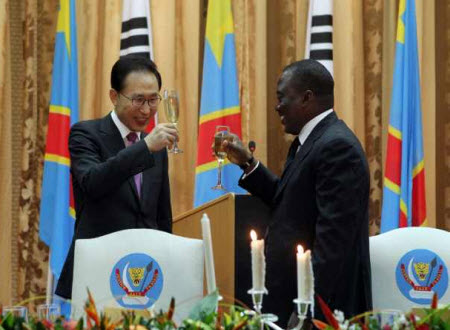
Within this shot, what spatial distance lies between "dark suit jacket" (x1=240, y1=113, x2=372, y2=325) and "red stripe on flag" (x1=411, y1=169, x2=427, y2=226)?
6.92 ft

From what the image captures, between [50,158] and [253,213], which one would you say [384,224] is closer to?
[253,213]

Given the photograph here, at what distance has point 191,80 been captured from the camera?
5281mm

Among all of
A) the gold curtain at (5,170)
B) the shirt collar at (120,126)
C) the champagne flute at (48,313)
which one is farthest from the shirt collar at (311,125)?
the gold curtain at (5,170)

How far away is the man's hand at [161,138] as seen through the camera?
3.19 m

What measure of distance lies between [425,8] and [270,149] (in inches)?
53.3

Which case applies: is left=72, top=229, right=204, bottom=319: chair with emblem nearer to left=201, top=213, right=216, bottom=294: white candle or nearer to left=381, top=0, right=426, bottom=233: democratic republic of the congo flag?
left=201, top=213, right=216, bottom=294: white candle

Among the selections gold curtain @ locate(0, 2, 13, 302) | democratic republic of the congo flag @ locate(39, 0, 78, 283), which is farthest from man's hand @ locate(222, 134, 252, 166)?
gold curtain @ locate(0, 2, 13, 302)

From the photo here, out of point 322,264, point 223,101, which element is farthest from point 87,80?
point 322,264

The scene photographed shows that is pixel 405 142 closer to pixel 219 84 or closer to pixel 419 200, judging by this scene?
pixel 419 200

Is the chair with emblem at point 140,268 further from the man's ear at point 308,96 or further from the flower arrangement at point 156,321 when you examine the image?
the flower arrangement at point 156,321

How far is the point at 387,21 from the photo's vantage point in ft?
17.6

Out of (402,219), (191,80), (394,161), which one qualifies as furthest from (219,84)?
(402,219)

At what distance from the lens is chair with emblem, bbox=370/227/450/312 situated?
2.75 metres

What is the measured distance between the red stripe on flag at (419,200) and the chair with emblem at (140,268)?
2.45m
